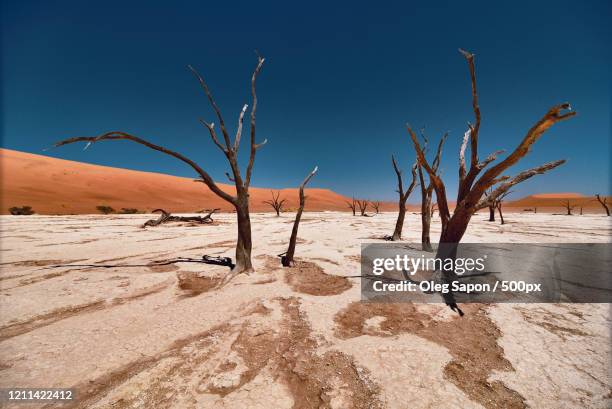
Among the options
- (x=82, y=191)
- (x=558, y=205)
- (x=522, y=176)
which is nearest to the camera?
(x=522, y=176)

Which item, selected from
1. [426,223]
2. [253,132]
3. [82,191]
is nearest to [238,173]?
[253,132]

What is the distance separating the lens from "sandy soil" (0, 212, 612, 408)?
1.96m

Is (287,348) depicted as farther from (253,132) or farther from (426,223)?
(426,223)

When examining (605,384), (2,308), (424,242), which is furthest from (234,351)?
(424,242)

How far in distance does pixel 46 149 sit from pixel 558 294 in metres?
8.58

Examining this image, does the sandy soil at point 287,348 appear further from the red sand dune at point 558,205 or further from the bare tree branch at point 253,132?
the red sand dune at point 558,205

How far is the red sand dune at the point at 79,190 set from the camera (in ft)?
93.7

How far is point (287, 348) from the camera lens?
102 inches

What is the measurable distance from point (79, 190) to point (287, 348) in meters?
49.0

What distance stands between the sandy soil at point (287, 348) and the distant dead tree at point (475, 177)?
0.94 m

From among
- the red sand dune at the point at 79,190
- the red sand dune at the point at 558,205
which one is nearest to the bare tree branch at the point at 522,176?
the red sand dune at the point at 79,190

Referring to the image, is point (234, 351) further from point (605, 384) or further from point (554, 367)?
point (605, 384)

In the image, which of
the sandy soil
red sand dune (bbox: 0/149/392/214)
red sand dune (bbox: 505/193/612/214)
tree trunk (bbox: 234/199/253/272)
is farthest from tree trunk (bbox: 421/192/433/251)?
red sand dune (bbox: 505/193/612/214)

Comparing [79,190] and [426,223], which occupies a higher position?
[79,190]
